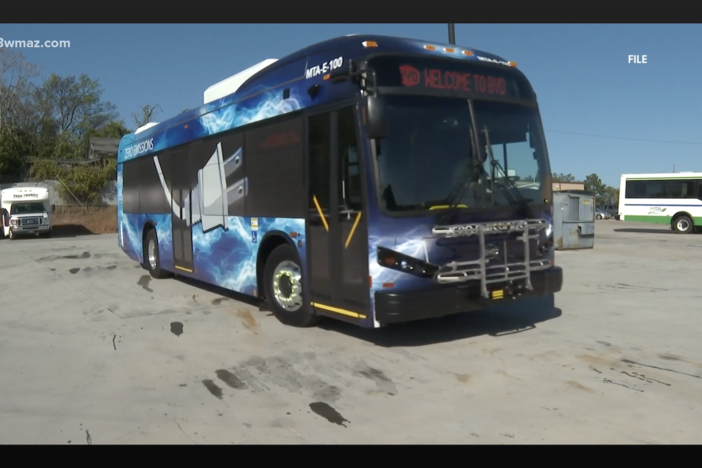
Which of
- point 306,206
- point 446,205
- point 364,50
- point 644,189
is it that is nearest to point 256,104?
point 306,206

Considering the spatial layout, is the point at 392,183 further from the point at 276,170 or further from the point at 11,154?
the point at 11,154

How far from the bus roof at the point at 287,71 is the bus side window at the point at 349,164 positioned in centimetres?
66

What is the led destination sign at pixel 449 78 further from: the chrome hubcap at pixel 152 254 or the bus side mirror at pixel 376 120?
the chrome hubcap at pixel 152 254

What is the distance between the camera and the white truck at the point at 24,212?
101 ft

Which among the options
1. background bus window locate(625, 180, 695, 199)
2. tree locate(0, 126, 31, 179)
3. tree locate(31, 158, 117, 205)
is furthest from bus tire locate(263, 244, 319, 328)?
tree locate(0, 126, 31, 179)

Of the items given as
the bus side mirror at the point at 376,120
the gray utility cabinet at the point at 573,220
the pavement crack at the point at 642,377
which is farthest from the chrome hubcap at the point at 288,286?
the gray utility cabinet at the point at 573,220

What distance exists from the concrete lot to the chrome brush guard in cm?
80

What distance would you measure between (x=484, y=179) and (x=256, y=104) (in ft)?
11.3

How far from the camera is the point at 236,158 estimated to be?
8984mm

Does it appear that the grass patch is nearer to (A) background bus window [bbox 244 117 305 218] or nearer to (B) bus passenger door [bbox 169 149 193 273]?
(B) bus passenger door [bbox 169 149 193 273]

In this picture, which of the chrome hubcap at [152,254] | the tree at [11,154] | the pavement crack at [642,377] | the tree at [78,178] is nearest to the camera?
the pavement crack at [642,377]

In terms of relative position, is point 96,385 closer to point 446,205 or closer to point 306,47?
point 446,205

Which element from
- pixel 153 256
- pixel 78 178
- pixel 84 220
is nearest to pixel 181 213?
pixel 153 256

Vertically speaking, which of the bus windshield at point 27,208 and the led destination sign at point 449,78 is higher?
the led destination sign at point 449,78
